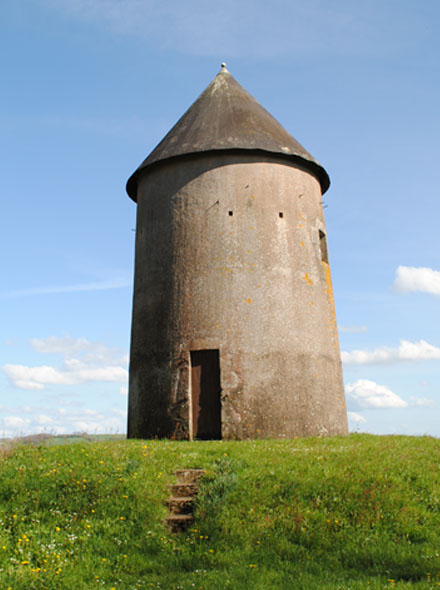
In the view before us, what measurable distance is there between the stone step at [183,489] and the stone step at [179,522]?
51 centimetres

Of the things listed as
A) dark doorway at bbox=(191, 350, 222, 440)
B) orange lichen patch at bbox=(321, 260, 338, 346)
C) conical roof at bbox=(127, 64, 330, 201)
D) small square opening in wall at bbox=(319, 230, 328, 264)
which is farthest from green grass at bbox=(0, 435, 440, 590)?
Result: conical roof at bbox=(127, 64, 330, 201)

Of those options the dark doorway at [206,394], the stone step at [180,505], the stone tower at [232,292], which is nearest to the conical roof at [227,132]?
the stone tower at [232,292]

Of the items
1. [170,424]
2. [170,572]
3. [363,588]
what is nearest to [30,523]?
[170,572]

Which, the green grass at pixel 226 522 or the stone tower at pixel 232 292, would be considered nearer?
the green grass at pixel 226 522

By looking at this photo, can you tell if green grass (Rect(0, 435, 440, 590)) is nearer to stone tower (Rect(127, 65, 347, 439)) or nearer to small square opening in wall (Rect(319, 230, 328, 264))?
stone tower (Rect(127, 65, 347, 439))

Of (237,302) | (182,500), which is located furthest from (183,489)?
(237,302)

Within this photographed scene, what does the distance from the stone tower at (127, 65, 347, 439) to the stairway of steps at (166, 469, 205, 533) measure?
142 inches

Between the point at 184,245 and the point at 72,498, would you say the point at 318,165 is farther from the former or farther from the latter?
the point at 72,498

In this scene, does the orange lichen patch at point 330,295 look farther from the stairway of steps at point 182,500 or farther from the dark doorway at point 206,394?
the stairway of steps at point 182,500

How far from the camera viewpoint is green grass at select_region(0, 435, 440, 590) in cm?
620

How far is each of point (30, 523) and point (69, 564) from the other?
128 centimetres

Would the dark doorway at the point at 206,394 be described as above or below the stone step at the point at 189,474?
above

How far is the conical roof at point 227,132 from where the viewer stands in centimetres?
1420

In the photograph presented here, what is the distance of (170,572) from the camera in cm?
640
